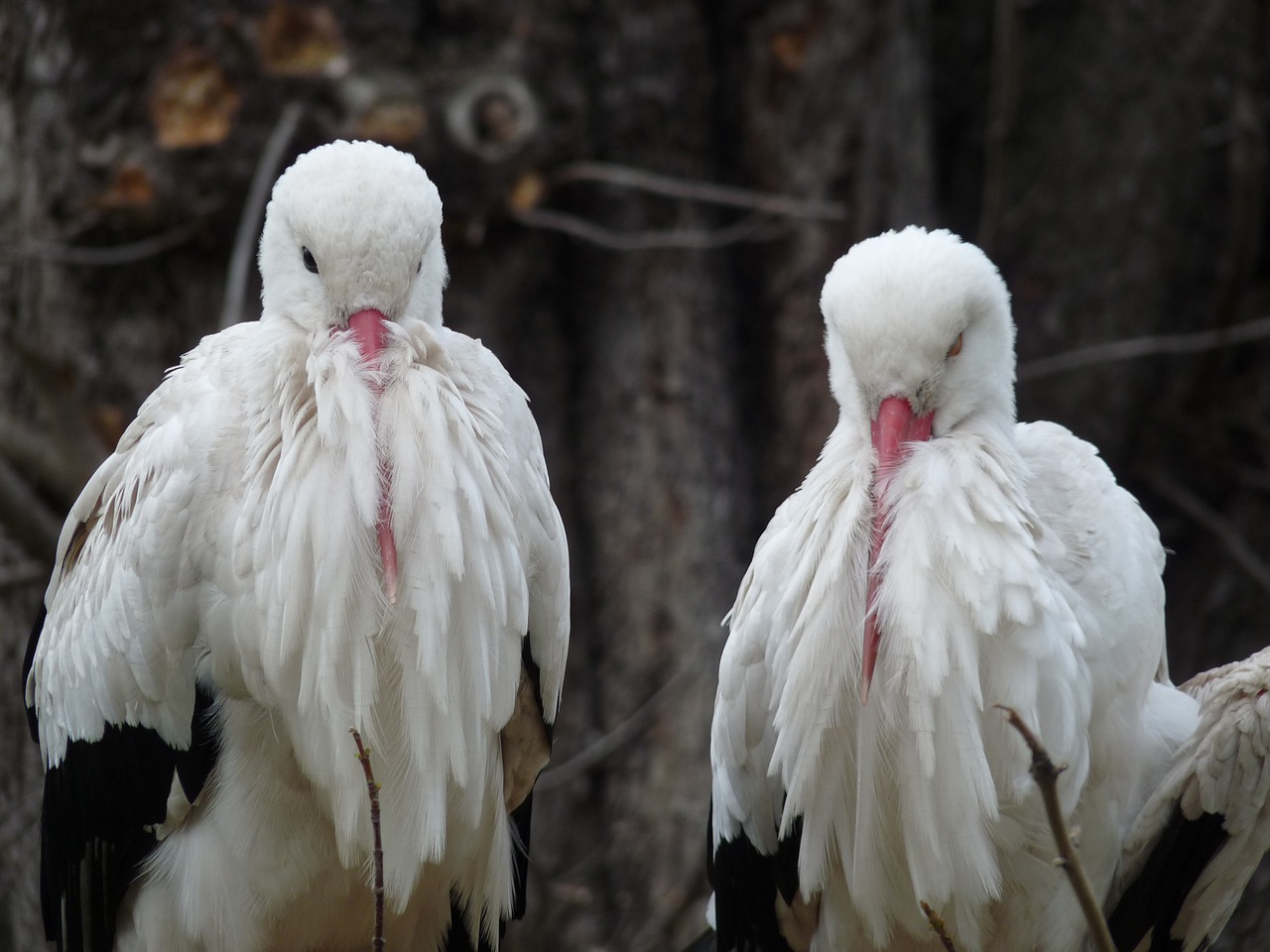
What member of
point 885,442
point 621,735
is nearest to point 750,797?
point 885,442

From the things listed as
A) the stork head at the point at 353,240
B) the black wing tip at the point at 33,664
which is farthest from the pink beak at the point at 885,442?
the black wing tip at the point at 33,664

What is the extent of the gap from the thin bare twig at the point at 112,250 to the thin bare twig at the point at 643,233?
0.69m

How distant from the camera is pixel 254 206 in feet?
10.1

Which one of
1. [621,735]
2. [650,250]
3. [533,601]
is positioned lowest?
[621,735]

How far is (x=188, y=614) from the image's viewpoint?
6.63ft

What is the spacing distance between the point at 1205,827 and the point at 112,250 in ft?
7.50

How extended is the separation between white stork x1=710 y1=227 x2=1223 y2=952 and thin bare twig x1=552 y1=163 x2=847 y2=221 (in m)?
1.26

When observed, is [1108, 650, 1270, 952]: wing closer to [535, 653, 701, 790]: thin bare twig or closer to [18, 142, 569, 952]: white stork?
[18, 142, 569, 952]: white stork

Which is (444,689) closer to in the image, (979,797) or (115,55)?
(979,797)

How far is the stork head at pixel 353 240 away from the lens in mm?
2049

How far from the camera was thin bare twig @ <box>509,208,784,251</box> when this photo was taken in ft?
11.1

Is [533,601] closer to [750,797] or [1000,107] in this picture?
[750,797]

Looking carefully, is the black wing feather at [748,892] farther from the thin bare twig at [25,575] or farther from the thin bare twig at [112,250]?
the thin bare twig at [112,250]

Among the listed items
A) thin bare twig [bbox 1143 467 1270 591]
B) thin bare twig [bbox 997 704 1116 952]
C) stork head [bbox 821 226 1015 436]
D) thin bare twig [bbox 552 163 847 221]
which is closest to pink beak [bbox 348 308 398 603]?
stork head [bbox 821 226 1015 436]
